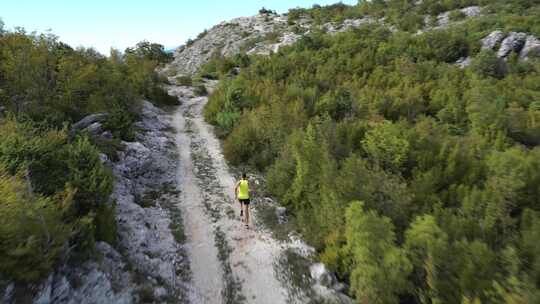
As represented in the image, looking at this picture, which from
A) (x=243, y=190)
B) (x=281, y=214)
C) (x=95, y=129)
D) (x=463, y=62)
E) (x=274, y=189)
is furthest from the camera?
(x=463, y=62)

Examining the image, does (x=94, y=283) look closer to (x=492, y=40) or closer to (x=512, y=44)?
(x=512, y=44)

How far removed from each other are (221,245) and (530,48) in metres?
27.3

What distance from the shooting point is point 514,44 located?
23391mm

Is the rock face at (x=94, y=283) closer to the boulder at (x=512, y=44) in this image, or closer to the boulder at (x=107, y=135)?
the boulder at (x=107, y=135)

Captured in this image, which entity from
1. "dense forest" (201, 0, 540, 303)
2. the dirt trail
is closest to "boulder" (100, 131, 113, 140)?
the dirt trail

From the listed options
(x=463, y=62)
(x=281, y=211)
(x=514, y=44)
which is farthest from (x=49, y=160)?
(x=514, y=44)

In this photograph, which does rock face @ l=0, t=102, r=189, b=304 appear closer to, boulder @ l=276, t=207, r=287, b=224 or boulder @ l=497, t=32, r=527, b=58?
boulder @ l=276, t=207, r=287, b=224

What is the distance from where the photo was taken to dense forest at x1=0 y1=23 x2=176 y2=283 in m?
5.12

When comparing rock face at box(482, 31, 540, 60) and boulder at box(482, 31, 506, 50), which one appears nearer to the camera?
rock face at box(482, 31, 540, 60)

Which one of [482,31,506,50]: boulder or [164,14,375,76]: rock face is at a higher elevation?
[164,14,375,76]: rock face

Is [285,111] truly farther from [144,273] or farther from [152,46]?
[152,46]

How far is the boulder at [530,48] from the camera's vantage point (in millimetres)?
22519

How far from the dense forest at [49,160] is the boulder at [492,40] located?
27.2 meters

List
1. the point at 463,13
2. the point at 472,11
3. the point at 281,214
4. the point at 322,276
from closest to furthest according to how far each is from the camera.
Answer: the point at 322,276, the point at 281,214, the point at 463,13, the point at 472,11
